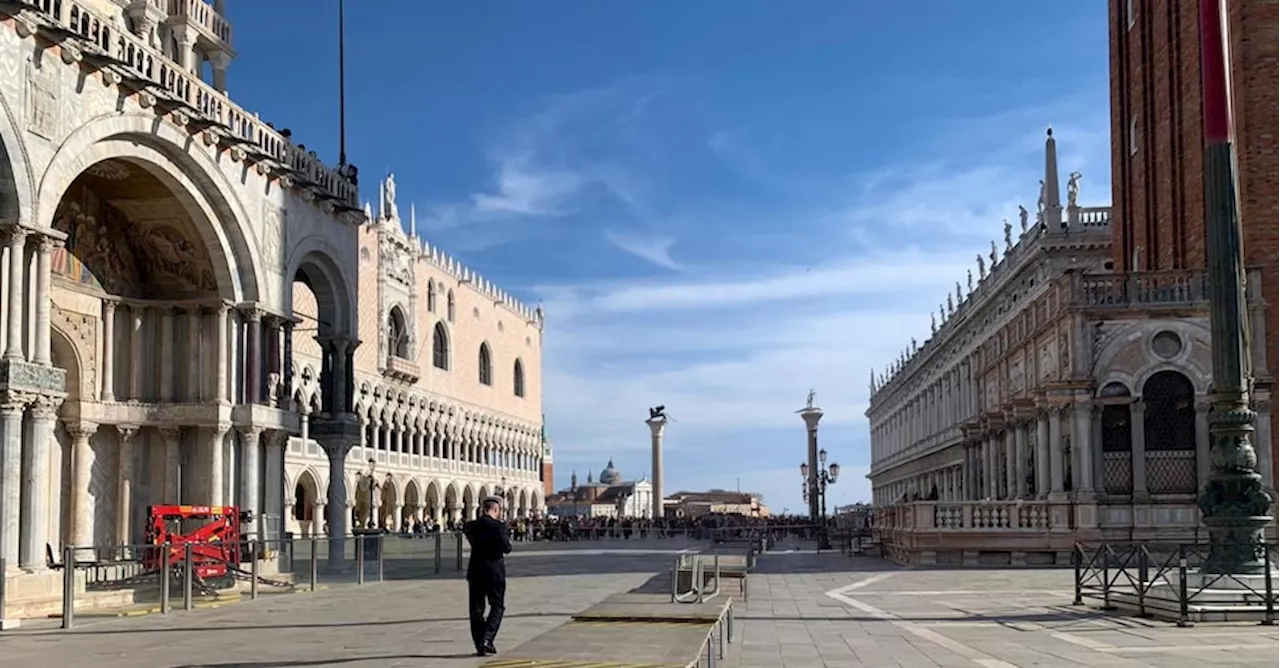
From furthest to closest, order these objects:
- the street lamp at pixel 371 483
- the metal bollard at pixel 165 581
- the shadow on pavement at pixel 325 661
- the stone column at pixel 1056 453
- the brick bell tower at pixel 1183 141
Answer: the street lamp at pixel 371 483
the brick bell tower at pixel 1183 141
the stone column at pixel 1056 453
the metal bollard at pixel 165 581
the shadow on pavement at pixel 325 661

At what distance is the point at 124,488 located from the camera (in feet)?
69.9

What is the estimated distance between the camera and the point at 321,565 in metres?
26.4

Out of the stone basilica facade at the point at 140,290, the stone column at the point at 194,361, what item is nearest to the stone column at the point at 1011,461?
the stone basilica facade at the point at 140,290

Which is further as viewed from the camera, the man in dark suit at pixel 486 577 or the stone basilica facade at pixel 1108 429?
the stone basilica facade at pixel 1108 429

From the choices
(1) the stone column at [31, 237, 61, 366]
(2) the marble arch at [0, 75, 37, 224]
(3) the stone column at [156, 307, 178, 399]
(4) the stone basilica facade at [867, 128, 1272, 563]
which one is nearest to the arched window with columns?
(4) the stone basilica facade at [867, 128, 1272, 563]

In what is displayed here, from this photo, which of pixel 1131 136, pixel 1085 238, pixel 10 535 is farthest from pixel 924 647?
pixel 1085 238

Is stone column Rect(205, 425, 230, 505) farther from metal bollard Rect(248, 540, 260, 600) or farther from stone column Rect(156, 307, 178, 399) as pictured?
metal bollard Rect(248, 540, 260, 600)

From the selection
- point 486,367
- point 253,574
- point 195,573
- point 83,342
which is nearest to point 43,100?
point 83,342

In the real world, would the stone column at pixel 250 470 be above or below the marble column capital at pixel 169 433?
below

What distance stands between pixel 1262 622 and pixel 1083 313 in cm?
1469

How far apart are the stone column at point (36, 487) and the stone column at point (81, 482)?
3.53 metres

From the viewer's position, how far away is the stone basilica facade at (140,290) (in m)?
16.4

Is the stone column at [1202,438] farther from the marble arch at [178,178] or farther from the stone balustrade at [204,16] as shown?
the stone balustrade at [204,16]

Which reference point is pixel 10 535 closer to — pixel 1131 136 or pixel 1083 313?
pixel 1083 313
